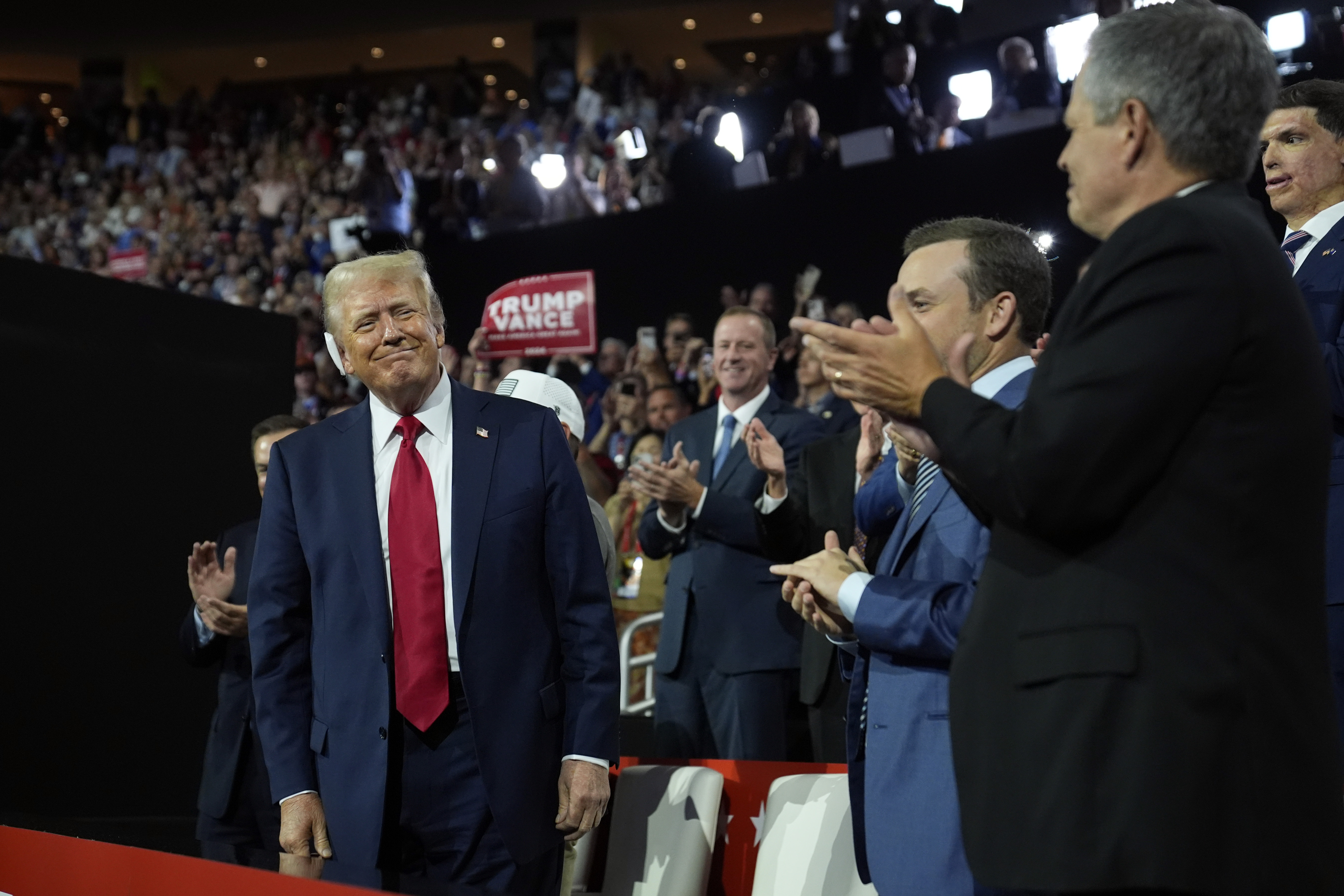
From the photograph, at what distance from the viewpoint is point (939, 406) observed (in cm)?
128

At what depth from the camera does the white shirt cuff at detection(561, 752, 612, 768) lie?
2.23 meters

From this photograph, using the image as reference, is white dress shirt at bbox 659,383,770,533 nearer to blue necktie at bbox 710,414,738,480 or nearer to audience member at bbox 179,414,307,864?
blue necktie at bbox 710,414,738,480

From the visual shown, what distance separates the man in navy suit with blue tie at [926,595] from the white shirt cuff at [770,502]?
4.63ft

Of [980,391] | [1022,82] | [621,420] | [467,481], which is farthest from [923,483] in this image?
[1022,82]

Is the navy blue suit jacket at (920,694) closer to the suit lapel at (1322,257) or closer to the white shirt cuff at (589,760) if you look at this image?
the white shirt cuff at (589,760)

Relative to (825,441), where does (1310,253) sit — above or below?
above

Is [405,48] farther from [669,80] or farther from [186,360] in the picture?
[186,360]

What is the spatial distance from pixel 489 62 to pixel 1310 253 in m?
15.9

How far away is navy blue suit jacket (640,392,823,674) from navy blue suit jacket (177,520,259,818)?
1133 millimetres

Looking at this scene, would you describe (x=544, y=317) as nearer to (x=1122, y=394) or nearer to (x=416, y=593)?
(x=416, y=593)

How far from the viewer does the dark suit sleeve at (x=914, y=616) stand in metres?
1.69

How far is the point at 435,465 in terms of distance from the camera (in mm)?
2311

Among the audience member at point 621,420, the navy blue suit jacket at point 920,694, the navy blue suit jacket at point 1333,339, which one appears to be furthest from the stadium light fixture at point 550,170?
the navy blue suit jacket at point 920,694

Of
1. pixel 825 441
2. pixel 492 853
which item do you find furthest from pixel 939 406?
pixel 825 441
